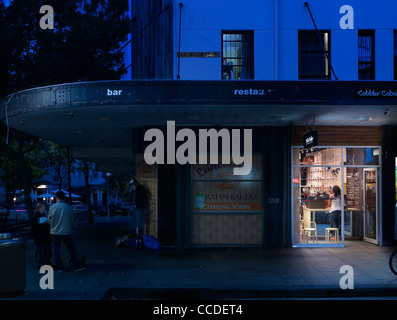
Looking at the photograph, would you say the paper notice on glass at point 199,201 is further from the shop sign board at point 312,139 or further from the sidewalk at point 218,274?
the shop sign board at point 312,139

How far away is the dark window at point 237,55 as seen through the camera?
13.4 m

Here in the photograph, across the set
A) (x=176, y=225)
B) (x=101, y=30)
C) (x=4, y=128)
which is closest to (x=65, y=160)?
(x=4, y=128)

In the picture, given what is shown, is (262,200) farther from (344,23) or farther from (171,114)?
(344,23)

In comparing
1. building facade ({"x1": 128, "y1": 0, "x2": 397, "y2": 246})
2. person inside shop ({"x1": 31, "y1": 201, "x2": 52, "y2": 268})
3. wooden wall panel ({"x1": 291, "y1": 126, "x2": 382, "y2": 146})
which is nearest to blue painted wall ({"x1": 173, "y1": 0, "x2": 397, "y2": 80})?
building facade ({"x1": 128, "y1": 0, "x2": 397, "y2": 246})

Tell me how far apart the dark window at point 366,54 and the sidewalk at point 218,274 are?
539cm

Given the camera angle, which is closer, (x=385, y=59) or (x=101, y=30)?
(x=385, y=59)

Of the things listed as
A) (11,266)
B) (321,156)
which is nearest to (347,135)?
(321,156)

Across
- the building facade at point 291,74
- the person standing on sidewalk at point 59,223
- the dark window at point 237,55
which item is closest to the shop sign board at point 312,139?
the building facade at point 291,74

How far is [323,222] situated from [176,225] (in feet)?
14.9

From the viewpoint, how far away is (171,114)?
36.3 ft

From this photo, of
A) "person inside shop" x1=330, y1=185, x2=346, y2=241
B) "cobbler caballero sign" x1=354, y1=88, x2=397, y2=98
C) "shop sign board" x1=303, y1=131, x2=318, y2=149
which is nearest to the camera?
"cobbler caballero sign" x1=354, y1=88, x2=397, y2=98

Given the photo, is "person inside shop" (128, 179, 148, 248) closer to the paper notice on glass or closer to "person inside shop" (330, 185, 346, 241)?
the paper notice on glass

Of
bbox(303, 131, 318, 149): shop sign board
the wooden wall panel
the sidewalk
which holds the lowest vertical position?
the sidewalk

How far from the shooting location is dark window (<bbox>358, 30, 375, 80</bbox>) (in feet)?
44.7
